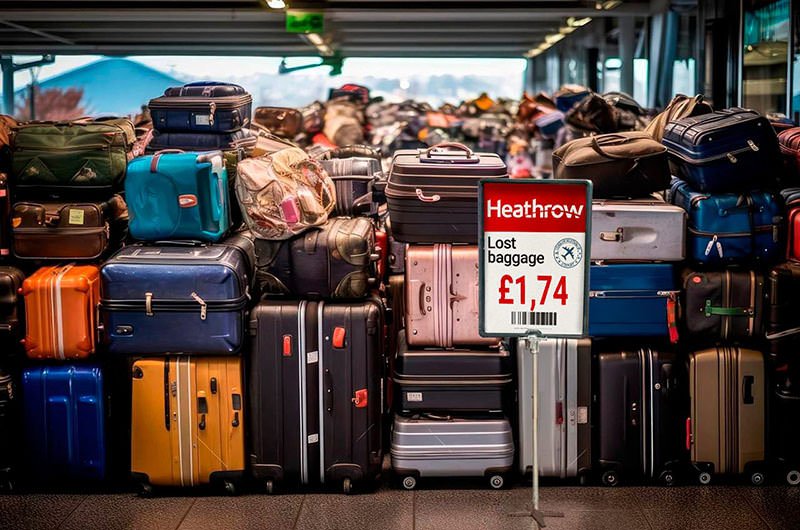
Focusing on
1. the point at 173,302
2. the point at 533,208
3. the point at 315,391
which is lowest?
the point at 315,391

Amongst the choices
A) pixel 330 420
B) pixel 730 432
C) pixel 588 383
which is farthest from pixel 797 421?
pixel 330 420

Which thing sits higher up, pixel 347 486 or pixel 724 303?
pixel 724 303

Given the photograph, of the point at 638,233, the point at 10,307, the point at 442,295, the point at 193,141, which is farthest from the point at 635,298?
the point at 10,307

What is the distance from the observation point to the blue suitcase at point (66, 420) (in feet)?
15.2

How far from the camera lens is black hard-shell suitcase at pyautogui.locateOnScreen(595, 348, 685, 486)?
15.3 feet

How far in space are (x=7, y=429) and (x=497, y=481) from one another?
2381 mm

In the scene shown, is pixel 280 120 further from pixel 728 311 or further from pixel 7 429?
pixel 728 311

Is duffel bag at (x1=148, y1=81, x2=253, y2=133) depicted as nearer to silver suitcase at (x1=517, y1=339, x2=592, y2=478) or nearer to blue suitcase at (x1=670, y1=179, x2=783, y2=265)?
silver suitcase at (x1=517, y1=339, x2=592, y2=478)

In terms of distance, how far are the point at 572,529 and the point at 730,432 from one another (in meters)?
1.06

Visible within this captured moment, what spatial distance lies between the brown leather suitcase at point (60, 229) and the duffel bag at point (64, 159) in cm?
10

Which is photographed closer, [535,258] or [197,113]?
[535,258]

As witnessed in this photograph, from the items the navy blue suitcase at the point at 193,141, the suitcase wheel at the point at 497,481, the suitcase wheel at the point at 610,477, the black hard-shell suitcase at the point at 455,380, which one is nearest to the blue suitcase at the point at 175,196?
the navy blue suitcase at the point at 193,141

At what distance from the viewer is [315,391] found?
180 inches

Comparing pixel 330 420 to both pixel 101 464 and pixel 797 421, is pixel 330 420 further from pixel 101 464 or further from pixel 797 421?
pixel 797 421
